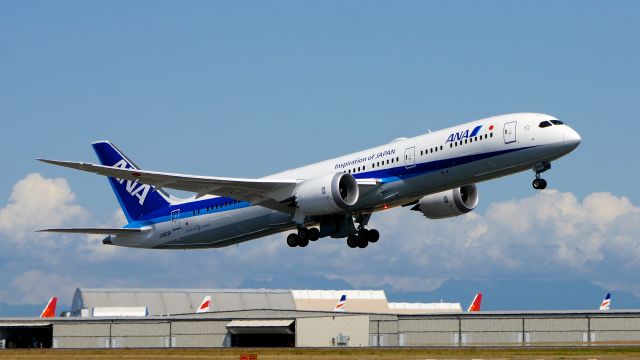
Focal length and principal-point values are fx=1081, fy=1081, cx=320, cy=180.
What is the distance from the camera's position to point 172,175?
57.3 m

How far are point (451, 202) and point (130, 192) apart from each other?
71.7ft

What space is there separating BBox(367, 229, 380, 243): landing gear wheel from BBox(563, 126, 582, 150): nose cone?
598 inches

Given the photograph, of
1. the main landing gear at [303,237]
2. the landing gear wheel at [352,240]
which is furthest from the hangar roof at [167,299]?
the main landing gear at [303,237]

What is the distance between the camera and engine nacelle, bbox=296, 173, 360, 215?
57.2 m

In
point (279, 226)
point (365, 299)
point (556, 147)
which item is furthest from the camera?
point (365, 299)

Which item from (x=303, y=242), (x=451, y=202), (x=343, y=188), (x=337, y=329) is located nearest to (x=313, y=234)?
(x=303, y=242)

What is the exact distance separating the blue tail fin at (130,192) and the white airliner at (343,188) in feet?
0.32

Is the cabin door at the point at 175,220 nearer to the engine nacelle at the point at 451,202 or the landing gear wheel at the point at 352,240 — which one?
the landing gear wheel at the point at 352,240

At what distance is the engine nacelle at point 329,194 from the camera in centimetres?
5716

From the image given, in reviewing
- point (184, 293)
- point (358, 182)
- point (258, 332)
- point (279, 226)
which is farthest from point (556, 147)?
point (184, 293)

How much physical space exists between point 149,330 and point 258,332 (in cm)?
869

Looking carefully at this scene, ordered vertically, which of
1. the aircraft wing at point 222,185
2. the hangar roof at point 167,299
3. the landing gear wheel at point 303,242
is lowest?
the landing gear wheel at point 303,242

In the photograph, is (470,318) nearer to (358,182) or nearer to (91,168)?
(358,182)

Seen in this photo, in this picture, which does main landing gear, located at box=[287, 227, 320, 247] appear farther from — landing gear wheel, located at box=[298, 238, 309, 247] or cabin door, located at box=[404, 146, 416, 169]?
cabin door, located at box=[404, 146, 416, 169]
